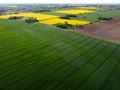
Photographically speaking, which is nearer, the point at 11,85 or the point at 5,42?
the point at 11,85

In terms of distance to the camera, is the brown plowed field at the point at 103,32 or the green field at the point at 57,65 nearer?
the green field at the point at 57,65

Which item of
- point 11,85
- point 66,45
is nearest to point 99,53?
point 66,45

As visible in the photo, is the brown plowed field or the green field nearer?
the green field

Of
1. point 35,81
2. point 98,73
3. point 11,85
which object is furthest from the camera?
point 98,73

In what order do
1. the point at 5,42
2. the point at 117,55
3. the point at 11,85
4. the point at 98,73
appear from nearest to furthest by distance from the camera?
1. the point at 11,85
2. the point at 98,73
3. the point at 117,55
4. the point at 5,42

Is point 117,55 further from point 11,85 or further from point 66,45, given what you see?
point 11,85

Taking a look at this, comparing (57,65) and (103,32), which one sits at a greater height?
(103,32)

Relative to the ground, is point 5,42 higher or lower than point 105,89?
higher

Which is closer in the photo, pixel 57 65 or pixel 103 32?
pixel 57 65
